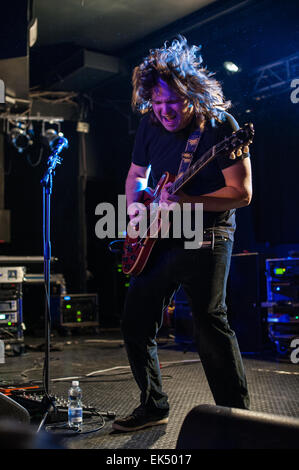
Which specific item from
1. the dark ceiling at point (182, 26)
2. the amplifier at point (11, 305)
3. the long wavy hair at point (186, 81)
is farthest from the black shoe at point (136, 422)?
the dark ceiling at point (182, 26)

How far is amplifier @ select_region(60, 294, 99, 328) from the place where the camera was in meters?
8.01

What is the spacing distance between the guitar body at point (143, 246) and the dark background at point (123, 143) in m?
3.61

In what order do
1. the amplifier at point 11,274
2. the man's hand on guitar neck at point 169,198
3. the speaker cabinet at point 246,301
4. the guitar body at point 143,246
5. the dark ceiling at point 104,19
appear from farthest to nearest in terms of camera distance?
the dark ceiling at point 104,19 < the amplifier at point 11,274 < the speaker cabinet at point 246,301 < the guitar body at point 143,246 < the man's hand on guitar neck at point 169,198

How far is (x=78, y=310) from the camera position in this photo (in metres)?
8.15

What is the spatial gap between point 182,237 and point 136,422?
98cm

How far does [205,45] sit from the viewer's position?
7480mm

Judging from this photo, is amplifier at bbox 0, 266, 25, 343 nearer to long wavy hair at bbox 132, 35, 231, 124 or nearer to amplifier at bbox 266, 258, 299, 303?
amplifier at bbox 266, 258, 299, 303

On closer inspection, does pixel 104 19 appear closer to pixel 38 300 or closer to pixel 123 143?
pixel 123 143

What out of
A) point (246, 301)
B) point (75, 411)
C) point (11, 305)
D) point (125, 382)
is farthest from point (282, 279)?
point (75, 411)

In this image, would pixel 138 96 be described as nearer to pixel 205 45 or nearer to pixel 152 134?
pixel 152 134

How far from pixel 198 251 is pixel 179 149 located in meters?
0.56

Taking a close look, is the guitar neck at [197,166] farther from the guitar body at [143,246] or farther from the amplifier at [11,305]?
the amplifier at [11,305]

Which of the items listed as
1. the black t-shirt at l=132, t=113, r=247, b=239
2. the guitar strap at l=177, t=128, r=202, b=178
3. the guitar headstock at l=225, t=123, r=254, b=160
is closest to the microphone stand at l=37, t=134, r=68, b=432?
the black t-shirt at l=132, t=113, r=247, b=239

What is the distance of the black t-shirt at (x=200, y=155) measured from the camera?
7.64 ft
